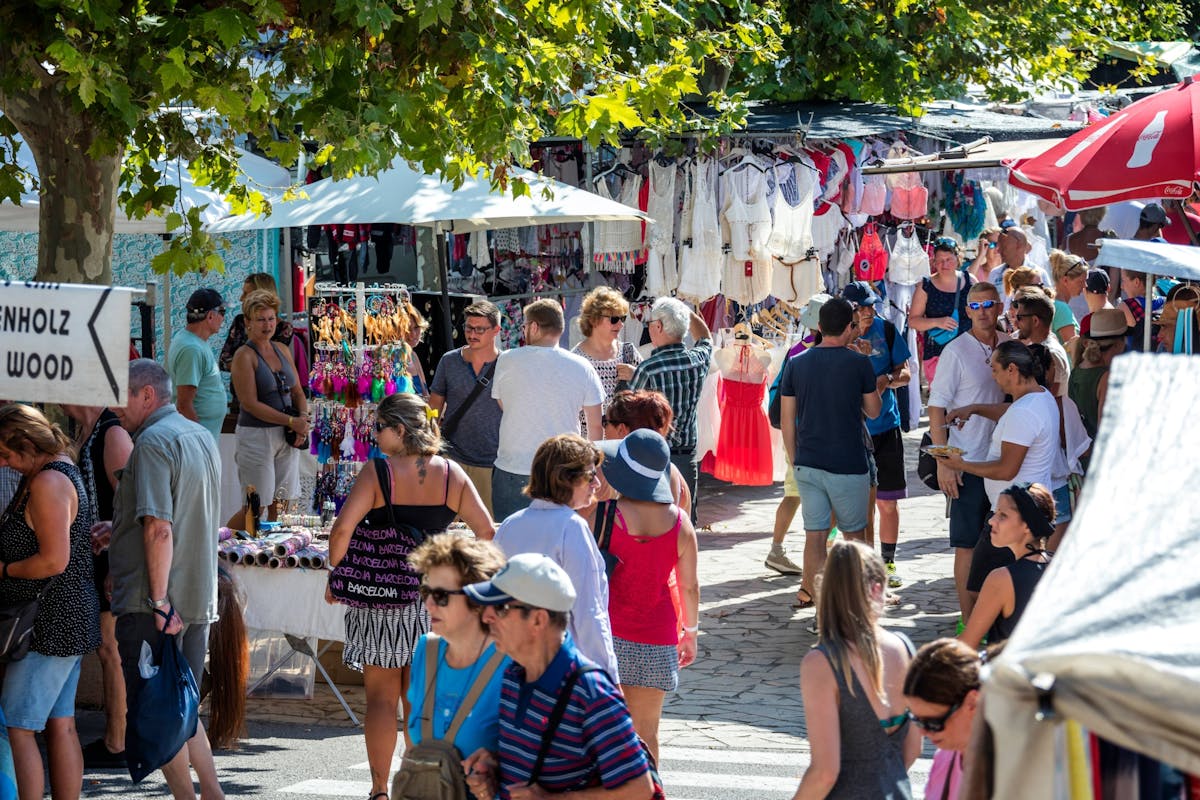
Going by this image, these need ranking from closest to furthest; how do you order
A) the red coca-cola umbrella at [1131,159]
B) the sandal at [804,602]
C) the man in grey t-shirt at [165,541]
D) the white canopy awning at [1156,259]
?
the man in grey t-shirt at [165,541] → the white canopy awning at [1156,259] → the red coca-cola umbrella at [1131,159] → the sandal at [804,602]

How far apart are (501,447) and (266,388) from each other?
8.48 feet

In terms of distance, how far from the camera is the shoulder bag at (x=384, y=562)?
7105 mm

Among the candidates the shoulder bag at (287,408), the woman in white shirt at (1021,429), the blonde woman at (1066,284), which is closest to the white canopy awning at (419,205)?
the shoulder bag at (287,408)

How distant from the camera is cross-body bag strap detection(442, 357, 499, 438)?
10.2m

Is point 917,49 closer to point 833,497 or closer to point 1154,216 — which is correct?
point 1154,216

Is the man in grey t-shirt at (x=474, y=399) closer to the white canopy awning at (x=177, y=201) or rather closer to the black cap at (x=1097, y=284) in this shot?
the white canopy awning at (x=177, y=201)

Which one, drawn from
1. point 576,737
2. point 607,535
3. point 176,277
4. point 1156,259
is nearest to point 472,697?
point 576,737

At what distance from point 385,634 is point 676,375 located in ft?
11.0

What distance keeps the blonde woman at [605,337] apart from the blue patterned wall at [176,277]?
5.77 m

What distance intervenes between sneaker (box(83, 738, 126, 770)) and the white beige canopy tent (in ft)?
20.1

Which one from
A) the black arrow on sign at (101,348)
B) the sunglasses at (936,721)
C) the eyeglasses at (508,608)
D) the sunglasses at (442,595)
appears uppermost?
the black arrow on sign at (101,348)

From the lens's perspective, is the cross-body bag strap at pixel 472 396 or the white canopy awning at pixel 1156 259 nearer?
the white canopy awning at pixel 1156 259

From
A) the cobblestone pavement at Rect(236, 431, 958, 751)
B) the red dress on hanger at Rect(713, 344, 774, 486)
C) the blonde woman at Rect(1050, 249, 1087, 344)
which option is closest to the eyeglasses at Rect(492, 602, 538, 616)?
the cobblestone pavement at Rect(236, 431, 958, 751)

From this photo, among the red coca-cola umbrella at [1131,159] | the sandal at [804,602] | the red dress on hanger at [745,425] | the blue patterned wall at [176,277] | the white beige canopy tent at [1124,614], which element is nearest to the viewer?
the white beige canopy tent at [1124,614]
